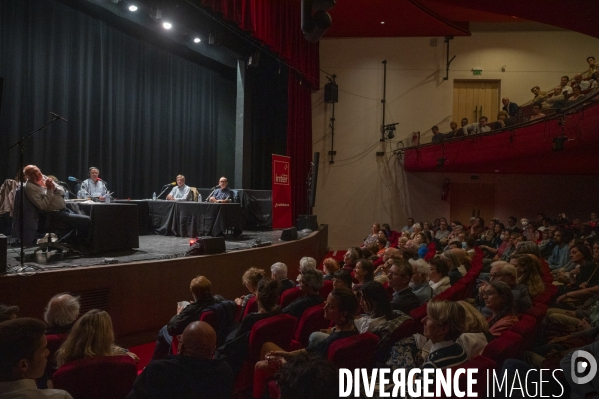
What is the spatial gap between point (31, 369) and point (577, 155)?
7706mm

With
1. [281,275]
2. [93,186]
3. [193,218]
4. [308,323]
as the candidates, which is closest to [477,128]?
[193,218]

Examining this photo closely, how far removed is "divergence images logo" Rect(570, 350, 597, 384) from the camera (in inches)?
74.3

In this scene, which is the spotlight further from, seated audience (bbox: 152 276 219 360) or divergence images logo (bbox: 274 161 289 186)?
seated audience (bbox: 152 276 219 360)

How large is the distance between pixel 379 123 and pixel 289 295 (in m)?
9.83

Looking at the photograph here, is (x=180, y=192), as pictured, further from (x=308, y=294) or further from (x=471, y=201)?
(x=471, y=201)

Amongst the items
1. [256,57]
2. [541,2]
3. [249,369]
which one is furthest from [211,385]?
[256,57]

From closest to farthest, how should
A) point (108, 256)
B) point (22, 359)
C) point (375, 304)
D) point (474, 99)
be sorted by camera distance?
point (22, 359)
point (375, 304)
point (108, 256)
point (474, 99)

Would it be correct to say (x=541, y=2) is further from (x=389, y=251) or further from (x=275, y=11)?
(x=275, y=11)

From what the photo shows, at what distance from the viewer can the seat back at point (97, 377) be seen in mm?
1760

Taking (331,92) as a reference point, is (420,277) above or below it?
below

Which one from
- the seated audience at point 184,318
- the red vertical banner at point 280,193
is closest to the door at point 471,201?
the red vertical banner at point 280,193

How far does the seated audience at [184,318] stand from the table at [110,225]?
6.63 feet

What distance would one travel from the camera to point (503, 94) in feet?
40.3

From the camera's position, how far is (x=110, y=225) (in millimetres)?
4871
